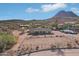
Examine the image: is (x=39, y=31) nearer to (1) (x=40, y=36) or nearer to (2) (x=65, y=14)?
(1) (x=40, y=36)

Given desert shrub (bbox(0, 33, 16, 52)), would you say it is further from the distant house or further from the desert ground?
the distant house

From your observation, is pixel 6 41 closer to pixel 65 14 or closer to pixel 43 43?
pixel 43 43

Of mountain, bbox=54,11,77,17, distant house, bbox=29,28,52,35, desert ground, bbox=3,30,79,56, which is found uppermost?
mountain, bbox=54,11,77,17

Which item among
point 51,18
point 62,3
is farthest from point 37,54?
point 62,3

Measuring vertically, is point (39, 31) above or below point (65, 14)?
below

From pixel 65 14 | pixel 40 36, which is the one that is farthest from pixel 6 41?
pixel 65 14

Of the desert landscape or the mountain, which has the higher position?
the mountain

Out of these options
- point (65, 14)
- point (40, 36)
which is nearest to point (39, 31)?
point (40, 36)

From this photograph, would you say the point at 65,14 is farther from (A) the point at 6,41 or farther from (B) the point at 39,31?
(A) the point at 6,41

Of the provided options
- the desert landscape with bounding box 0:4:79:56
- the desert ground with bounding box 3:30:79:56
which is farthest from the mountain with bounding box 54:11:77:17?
the desert ground with bounding box 3:30:79:56

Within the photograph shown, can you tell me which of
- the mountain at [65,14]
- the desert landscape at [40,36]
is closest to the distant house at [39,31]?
the desert landscape at [40,36]
